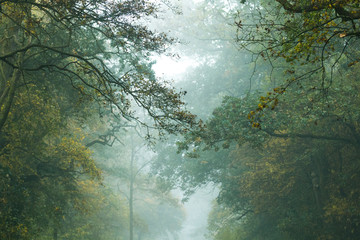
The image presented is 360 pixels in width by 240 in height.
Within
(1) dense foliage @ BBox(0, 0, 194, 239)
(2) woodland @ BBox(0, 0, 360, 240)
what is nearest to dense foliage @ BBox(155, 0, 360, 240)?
(2) woodland @ BBox(0, 0, 360, 240)

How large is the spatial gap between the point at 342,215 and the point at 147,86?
10349 mm

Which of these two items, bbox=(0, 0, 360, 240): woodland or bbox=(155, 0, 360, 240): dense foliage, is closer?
bbox=(0, 0, 360, 240): woodland

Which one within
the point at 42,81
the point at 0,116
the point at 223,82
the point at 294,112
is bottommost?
the point at 0,116

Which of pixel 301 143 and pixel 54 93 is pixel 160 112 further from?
pixel 301 143

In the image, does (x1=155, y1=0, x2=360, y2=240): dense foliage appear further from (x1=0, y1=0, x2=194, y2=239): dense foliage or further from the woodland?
(x1=0, y1=0, x2=194, y2=239): dense foliage

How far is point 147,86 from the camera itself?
316 inches

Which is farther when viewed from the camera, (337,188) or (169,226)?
(169,226)

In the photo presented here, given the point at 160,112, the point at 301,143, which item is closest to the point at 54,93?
the point at 160,112

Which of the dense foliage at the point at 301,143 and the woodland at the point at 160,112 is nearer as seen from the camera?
the woodland at the point at 160,112

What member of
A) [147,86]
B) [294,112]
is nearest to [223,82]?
[294,112]

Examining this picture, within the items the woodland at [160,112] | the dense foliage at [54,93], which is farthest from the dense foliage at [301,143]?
the dense foliage at [54,93]

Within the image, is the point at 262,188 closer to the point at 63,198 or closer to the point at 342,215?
the point at 342,215

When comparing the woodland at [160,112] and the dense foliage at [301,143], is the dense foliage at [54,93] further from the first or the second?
the dense foliage at [301,143]

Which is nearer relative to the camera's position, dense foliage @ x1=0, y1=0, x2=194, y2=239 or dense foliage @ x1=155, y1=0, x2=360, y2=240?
dense foliage @ x1=0, y1=0, x2=194, y2=239
